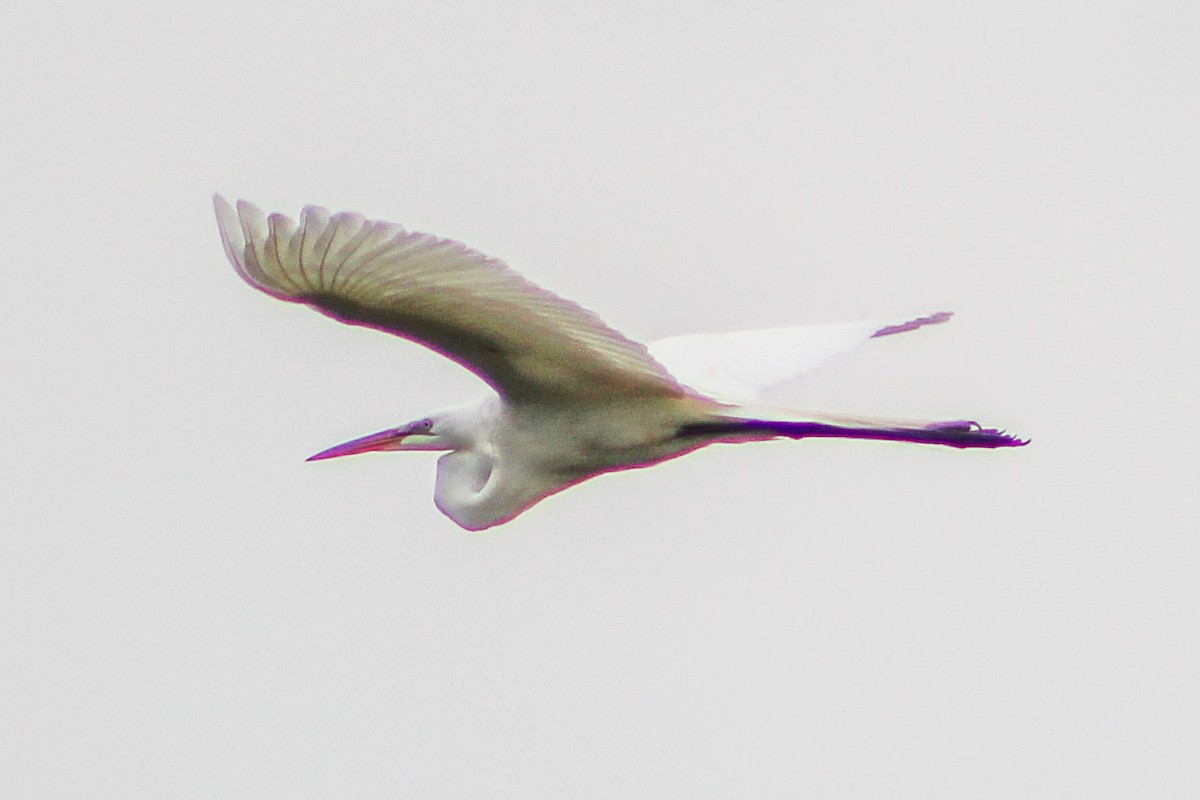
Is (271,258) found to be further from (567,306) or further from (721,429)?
(721,429)

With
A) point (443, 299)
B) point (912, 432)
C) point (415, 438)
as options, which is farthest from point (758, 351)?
point (443, 299)

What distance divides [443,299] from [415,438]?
1.85 meters

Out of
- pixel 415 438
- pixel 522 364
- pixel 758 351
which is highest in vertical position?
pixel 758 351

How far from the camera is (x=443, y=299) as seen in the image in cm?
573

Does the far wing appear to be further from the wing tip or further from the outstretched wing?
the outstretched wing

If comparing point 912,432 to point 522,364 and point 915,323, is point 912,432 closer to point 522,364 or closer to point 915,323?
point 522,364

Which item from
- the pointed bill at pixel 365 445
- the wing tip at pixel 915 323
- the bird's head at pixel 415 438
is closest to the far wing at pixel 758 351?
the wing tip at pixel 915 323

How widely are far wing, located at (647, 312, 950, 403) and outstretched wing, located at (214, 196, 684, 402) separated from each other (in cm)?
105

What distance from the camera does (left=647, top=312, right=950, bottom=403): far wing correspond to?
7633mm

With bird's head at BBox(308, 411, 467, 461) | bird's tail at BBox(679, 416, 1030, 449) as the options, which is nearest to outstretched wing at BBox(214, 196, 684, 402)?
bird's tail at BBox(679, 416, 1030, 449)

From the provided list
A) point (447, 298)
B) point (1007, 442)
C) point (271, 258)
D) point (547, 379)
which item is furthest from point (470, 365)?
point (1007, 442)

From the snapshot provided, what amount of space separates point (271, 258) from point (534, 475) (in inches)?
69.6

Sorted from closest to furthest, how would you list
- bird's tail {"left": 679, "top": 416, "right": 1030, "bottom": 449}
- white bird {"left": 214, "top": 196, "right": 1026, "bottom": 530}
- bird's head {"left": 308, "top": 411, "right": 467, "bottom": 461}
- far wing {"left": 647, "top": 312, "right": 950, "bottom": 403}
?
white bird {"left": 214, "top": 196, "right": 1026, "bottom": 530} → bird's tail {"left": 679, "top": 416, "right": 1030, "bottom": 449} → bird's head {"left": 308, "top": 411, "right": 467, "bottom": 461} → far wing {"left": 647, "top": 312, "right": 950, "bottom": 403}

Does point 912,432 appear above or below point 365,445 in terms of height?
below
